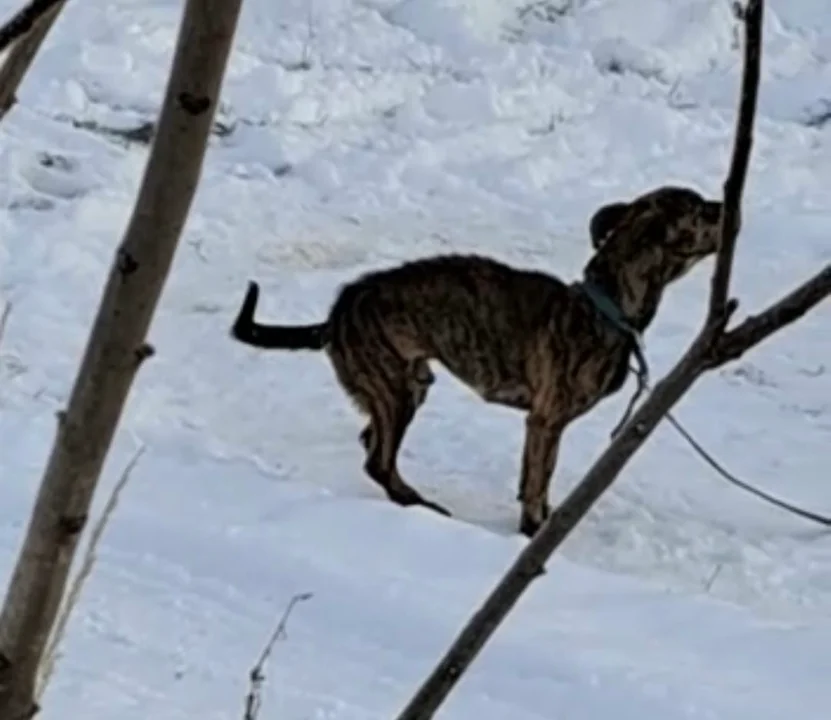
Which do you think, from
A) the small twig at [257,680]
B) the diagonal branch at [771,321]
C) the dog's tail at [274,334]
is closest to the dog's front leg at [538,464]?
the dog's tail at [274,334]

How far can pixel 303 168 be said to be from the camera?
957cm

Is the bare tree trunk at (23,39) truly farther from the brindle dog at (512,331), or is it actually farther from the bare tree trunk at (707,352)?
the brindle dog at (512,331)

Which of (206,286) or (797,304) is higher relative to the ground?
(797,304)

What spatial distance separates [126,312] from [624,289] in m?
5.51

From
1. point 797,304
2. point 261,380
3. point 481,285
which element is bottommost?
point 261,380

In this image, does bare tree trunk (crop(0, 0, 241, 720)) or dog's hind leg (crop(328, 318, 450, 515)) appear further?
dog's hind leg (crop(328, 318, 450, 515))

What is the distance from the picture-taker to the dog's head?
20.5ft

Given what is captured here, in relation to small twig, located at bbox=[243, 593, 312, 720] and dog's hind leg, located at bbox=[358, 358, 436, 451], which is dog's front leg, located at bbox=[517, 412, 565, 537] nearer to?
dog's hind leg, located at bbox=[358, 358, 436, 451]

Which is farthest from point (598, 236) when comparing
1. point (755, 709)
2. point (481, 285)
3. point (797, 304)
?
point (797, 304)

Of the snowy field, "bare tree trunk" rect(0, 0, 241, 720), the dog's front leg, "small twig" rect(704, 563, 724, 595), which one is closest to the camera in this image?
"bare tree trunk" rect(0, 0, 241, 720)

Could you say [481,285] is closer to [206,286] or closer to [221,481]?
[221,481]

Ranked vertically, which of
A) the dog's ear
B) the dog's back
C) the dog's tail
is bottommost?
the dog's tail

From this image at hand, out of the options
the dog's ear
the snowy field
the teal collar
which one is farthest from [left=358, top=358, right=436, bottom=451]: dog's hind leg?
the dog's ear

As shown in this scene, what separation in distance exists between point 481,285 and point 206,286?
229 cm
